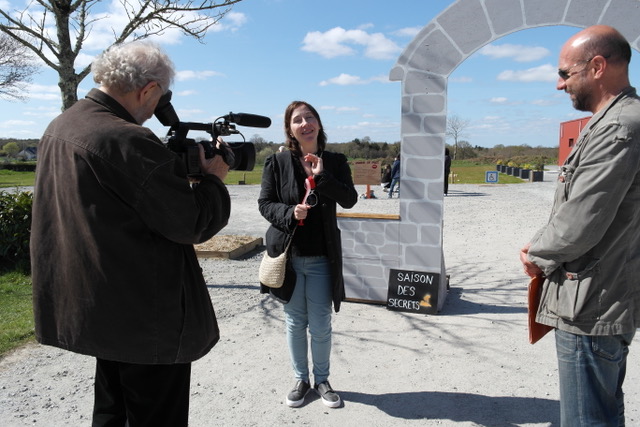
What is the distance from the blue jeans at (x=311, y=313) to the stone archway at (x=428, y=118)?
207 centimetres

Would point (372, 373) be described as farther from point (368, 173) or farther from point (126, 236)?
point (368, 173)

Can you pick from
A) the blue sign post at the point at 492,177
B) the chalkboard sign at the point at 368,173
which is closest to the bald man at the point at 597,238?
the chalkboard sign at the point at 368,173

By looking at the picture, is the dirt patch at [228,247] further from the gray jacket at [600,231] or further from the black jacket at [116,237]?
the gray jacket at [600,231]

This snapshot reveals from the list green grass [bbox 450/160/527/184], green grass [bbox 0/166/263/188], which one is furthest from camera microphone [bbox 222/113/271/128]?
green grass [bbox 450/160/527/184]

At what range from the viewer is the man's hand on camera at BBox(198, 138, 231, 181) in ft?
6.66

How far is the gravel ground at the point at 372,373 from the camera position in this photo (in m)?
3.21

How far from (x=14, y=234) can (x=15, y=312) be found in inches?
93.9

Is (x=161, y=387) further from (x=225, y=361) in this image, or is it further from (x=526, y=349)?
(x=526, y=349)

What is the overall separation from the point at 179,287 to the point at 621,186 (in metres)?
1.74

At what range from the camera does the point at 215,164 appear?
2.05m

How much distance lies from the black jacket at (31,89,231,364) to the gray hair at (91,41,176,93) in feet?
0.24

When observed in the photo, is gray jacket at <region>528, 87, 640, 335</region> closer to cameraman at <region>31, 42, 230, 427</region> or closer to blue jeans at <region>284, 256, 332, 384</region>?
cameraman at <region>31, 42, 230, 427</region>

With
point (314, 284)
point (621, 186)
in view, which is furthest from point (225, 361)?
point (621, 186)

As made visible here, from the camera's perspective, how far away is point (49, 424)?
313cm
